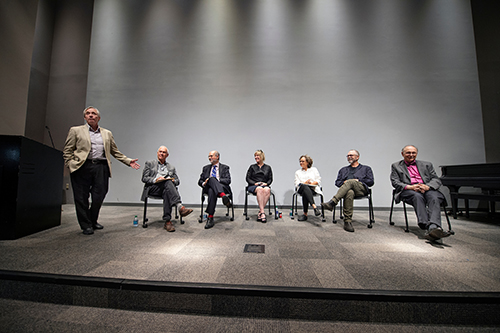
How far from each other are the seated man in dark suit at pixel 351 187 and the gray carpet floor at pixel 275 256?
264mm

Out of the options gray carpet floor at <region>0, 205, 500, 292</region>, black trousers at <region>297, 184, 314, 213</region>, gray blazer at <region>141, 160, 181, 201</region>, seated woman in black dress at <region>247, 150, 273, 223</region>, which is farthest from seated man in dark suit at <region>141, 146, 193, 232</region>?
black trousers at <region>297, 184, 314, 213</region>

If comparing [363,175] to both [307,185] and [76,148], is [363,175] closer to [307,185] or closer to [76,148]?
[307,185]

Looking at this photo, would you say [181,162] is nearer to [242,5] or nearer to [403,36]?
[242,5]

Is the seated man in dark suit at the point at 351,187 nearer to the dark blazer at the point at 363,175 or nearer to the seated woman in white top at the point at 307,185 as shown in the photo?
the dark blazer at the point at 363,175

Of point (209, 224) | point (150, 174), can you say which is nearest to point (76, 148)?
point (150, 174)

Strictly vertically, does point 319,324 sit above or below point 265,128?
below

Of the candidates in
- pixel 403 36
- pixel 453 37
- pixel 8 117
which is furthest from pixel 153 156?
pixel 453 37

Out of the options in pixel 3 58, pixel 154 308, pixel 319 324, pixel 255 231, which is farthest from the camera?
pixel 3 58

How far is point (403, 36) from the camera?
13.5 feet

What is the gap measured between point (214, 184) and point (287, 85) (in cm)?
280

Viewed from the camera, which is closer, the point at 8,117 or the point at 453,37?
the point at 8,117

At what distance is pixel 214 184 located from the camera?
2.76 meters

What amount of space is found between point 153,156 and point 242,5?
3.94 meters

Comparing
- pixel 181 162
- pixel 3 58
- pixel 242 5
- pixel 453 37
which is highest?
pixel 242 5
